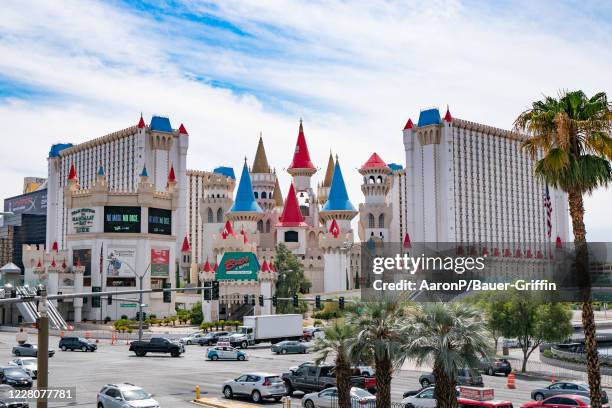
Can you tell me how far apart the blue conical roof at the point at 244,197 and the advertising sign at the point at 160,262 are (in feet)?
75.8

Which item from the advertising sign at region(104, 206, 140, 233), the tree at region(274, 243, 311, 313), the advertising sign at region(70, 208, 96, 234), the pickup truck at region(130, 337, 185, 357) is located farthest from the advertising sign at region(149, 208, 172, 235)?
the pickup truck at region(130, 337, 185, 357)

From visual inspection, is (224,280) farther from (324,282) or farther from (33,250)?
(33,250)

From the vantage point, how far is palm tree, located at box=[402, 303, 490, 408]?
22922 millimetres

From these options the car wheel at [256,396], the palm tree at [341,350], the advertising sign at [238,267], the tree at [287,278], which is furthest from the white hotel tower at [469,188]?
the palm tree at [341,350]

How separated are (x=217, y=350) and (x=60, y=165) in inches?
5592

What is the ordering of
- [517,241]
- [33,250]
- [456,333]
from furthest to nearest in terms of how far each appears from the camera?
[517,241], [33,250], [456,333]

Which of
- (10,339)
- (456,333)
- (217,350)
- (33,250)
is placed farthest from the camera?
(33,250)

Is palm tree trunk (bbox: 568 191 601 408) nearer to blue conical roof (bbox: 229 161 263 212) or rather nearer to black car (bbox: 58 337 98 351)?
black car (bbox: 58 337 98 351)

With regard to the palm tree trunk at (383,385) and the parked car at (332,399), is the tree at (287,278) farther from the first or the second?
the palm tree trunk at (383,385)

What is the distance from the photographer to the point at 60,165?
183625 millimetres

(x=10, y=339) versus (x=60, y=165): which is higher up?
(x=60, y=165)

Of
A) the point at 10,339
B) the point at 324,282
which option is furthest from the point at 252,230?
the point at 10,339

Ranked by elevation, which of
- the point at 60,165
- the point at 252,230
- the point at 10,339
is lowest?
the point at 10,339

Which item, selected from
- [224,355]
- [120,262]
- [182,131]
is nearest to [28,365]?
[224,355]
